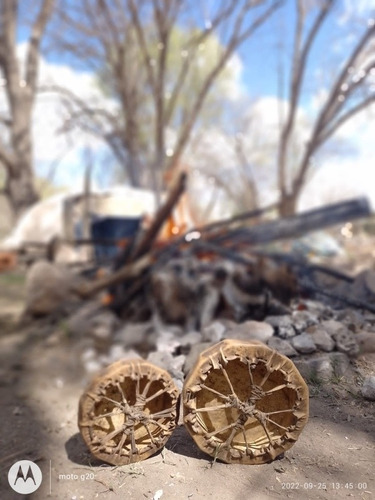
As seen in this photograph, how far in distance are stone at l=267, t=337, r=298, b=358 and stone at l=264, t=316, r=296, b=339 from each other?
7cm

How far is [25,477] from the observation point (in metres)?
1.85

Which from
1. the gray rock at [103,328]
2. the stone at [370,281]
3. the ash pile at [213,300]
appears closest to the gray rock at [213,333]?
the ash pile at [213,300]

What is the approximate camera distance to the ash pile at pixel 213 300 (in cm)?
202

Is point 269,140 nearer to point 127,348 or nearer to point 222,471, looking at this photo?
point 127,348

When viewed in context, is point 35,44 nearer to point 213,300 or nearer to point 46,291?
point 46,291

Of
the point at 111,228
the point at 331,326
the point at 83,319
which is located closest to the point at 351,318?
the point at 331,326

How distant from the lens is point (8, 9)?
11875 mm

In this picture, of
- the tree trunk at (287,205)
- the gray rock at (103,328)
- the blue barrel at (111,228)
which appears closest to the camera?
the gray rock at (103,328)

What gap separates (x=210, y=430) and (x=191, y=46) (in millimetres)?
12347

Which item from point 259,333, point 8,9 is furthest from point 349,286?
point 8,9

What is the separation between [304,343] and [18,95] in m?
12.4

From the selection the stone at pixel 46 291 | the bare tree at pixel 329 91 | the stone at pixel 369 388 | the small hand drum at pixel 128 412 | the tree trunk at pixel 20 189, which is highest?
the bare tree at pixel 329 91

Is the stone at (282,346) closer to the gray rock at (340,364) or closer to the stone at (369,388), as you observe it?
the gray rock at (340,364)

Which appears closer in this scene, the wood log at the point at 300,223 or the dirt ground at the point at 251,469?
the dirt ground at the point at 251,469
